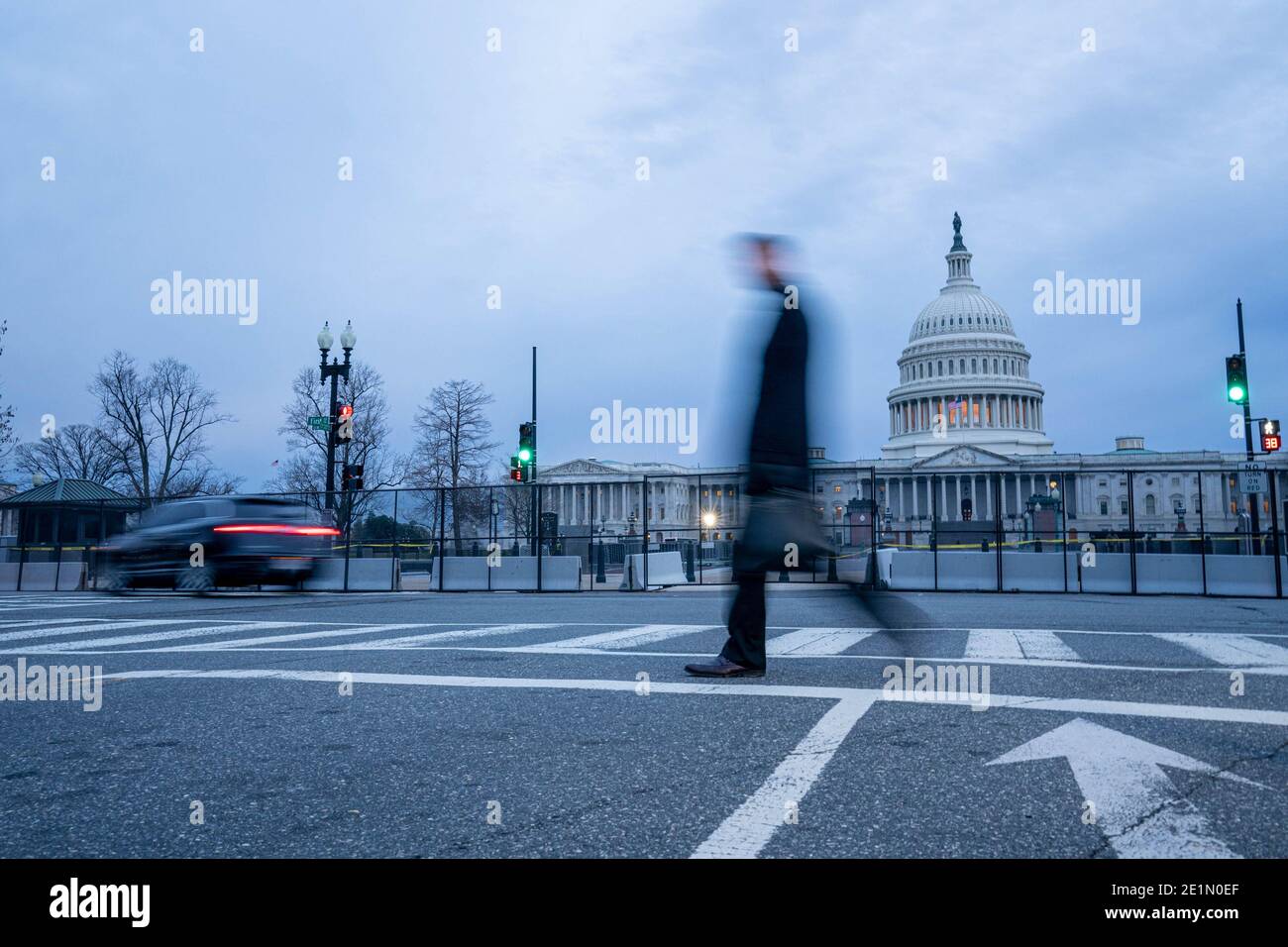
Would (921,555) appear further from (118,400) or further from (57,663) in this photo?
(118,400)

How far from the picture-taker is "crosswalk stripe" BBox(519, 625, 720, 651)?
8.23 meters

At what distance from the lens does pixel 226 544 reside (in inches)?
712

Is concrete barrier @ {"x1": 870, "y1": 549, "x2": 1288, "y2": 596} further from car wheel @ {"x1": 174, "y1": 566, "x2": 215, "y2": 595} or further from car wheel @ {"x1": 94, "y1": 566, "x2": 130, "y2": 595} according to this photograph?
car wheel @ {"x1": 94, "y1": 566, "x2": 130, "y2": 595}

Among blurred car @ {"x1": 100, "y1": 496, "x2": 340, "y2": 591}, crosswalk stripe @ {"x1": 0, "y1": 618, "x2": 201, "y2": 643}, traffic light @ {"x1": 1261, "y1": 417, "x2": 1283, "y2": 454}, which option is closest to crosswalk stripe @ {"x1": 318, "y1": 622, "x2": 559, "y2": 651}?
crosswalk stripe @ {"x1": 0, "y1": 618, "x2": 201, "y2": 643}

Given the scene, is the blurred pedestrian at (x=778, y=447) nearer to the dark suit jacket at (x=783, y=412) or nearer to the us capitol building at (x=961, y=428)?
the dark suit jacket at (x=783, y=412)

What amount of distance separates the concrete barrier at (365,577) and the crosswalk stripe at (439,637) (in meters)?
13.3

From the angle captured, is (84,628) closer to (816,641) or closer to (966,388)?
(816,641)

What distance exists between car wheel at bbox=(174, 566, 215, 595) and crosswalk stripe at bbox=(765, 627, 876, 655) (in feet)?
41.1

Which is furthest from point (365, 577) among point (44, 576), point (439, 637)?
point (439, 637)

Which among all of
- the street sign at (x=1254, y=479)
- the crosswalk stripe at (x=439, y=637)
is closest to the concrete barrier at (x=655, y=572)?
the crosswalk stripe at (x=439, y=637)

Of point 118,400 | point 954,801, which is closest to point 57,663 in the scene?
point 954,801

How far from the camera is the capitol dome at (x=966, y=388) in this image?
404 feet

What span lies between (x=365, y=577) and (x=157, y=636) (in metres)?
14.1
